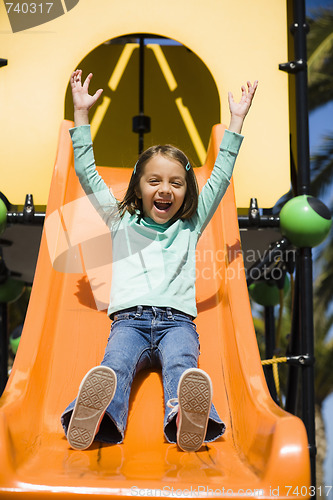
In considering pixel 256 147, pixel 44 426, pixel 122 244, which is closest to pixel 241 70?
pixel 256 147

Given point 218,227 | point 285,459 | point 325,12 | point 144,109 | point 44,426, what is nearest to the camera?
point 285,459

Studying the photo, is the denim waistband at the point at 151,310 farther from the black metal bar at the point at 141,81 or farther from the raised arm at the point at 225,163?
the black metal bar at the point at 141,81

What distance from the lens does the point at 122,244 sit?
2744 mm

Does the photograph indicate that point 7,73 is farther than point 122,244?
Yes

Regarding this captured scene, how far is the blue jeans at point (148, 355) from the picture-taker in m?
2.09

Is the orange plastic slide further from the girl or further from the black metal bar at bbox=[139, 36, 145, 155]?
the black metal bar at bbox=[139, 36, 145, 155]

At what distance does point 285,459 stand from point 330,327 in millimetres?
10708

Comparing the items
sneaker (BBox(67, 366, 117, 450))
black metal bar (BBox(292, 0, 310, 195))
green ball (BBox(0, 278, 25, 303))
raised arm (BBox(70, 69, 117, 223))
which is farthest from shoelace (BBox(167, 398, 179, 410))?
green ball (BBox(0, 278, 25, 303))

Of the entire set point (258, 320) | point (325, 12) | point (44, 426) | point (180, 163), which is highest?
point (325, 12)

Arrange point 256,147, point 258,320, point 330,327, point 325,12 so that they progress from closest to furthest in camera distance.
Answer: point 256,147 < point 325,12 < point 330,327 < point 258,320

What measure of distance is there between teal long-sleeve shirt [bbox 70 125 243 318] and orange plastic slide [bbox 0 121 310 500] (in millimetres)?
243

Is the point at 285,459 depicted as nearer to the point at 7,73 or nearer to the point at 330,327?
the point at 7,73

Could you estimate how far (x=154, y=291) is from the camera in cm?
251

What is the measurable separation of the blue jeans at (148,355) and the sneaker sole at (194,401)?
10cm
